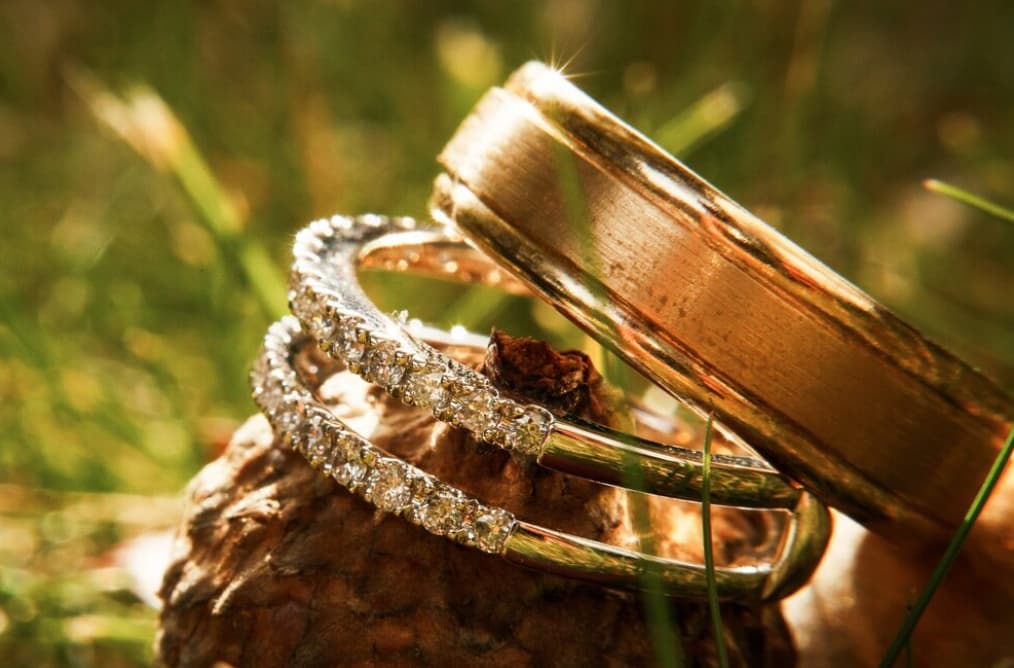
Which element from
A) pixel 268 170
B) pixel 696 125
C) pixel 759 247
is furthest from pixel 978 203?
pixel 268 170

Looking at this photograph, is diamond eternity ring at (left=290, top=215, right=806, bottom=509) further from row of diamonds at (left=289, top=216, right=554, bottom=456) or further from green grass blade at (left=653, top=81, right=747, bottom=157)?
green grass blade at (left=653, top=81, right=747, bottom=157)

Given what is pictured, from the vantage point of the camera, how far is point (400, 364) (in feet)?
1.41

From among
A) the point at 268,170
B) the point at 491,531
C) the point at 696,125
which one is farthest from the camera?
the point at 268,170

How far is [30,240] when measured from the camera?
3.67 ft

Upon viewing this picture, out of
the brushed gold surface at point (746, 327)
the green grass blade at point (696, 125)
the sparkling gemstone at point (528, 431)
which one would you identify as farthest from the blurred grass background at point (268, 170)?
the sparkling gemstone at point (528, 431)

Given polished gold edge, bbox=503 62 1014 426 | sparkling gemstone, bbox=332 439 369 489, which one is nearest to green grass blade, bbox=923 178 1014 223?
polished gold edge, bbox=503 62 1014 426

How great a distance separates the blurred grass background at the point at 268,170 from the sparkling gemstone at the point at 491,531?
0.23 m

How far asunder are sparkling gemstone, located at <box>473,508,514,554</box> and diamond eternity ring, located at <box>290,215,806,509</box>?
0.10 feet

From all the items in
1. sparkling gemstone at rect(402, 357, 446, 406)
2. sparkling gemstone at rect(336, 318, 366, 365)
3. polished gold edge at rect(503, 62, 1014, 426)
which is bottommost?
sparkling gemstone at rect(402, 357, 446, 406)

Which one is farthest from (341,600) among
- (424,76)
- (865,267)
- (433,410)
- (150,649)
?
(424,76)

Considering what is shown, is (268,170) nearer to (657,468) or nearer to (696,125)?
(696,125)

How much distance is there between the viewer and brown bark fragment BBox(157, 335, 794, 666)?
0.40 meters

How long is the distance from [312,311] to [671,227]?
0.19 metres

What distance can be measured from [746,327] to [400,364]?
0.16 metres
